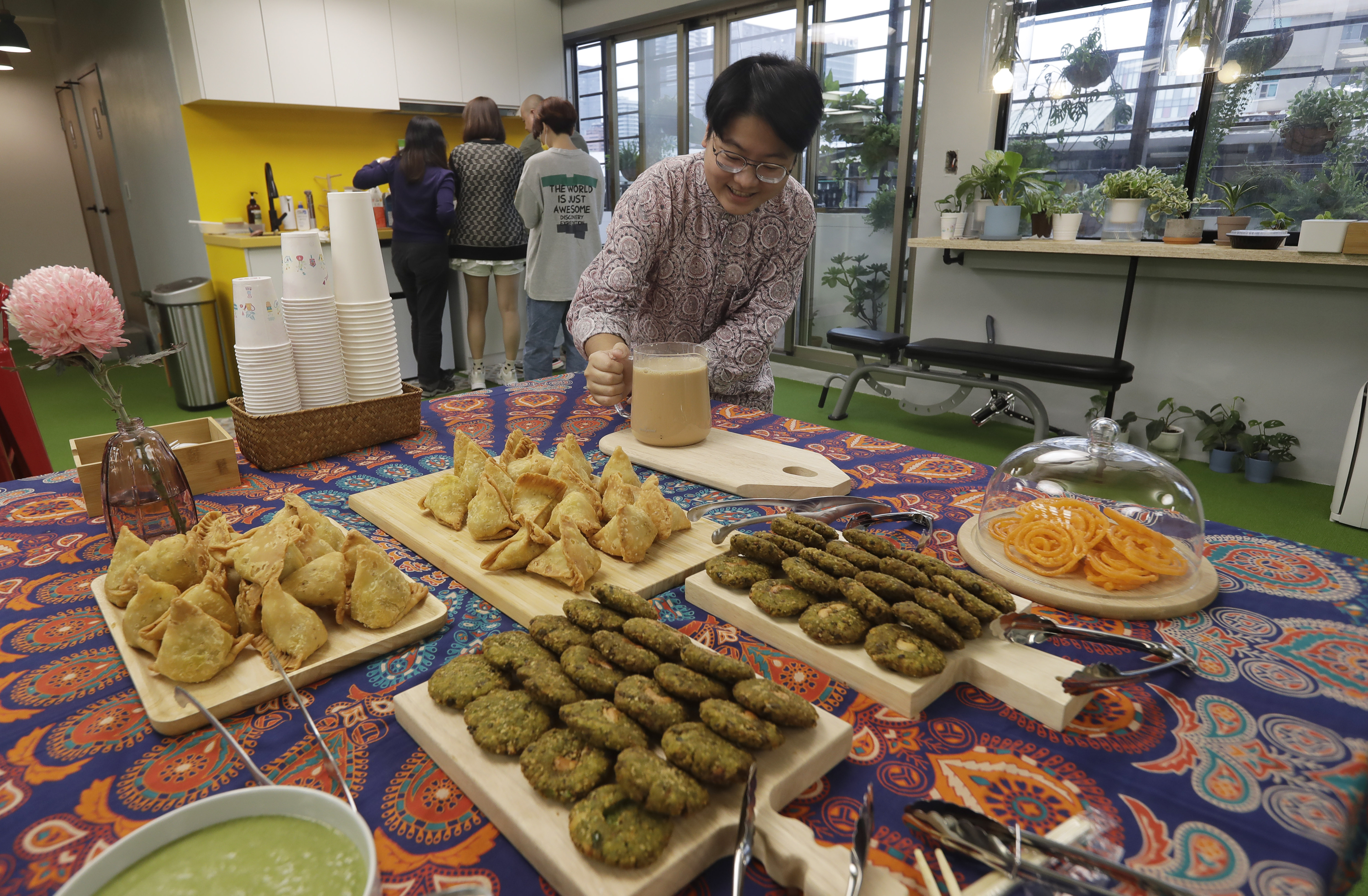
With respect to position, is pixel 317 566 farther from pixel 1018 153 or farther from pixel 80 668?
pixel 1018 153

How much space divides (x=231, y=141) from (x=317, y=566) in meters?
5.81

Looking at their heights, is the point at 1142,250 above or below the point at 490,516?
above

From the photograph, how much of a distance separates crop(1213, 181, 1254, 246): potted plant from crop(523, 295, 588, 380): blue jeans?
3527 mm

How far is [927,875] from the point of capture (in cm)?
55

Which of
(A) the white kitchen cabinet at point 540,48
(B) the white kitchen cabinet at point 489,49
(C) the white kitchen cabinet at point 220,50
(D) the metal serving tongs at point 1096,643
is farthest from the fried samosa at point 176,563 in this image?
(A) the white kitchen cabinet at point 540,48

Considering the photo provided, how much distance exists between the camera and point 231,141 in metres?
5.37

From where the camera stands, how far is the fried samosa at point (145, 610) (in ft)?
2.69

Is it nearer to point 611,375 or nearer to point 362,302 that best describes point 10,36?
point 362,302

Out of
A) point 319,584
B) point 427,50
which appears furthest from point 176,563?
point 427,50

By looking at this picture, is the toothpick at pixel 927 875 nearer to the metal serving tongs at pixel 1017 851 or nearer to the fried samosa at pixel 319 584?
the metal serving tongs at pixel 1017 851

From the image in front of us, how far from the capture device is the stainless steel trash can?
16.0ft

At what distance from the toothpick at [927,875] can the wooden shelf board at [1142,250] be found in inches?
142

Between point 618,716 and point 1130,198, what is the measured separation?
14.3 ft

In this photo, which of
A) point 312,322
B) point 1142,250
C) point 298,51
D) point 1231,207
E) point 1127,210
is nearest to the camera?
point 312,322
